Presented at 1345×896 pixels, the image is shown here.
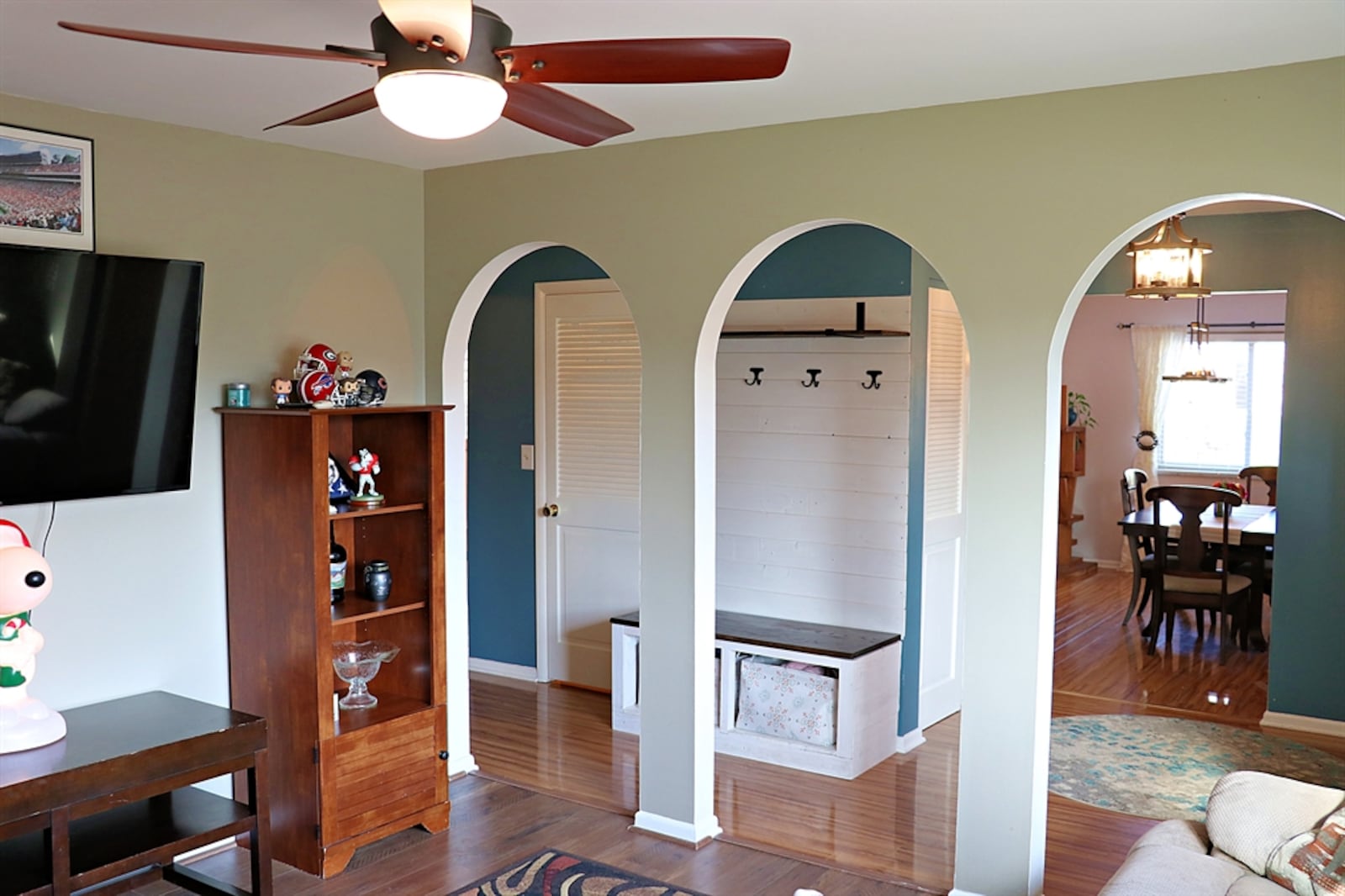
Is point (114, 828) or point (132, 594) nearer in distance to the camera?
point (114, 828)

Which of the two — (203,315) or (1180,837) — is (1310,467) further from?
(203,315)

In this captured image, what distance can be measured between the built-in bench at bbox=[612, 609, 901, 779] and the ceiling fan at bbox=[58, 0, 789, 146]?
298 centimetres

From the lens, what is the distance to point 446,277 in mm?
4492

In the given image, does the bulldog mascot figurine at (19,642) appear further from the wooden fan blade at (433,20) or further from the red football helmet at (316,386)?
the wooden fan blade at (433,20)

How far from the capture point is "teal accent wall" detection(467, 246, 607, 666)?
19.4 feet

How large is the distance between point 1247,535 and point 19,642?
20.0 feet

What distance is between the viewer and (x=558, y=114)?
7.53 feet

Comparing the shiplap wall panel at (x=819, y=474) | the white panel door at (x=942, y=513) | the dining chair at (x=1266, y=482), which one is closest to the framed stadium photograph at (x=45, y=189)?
the shiplap wall panel at (x=819, y=474)

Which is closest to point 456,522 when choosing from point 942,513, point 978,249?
point 942,513

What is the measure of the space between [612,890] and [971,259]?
2.20 meters

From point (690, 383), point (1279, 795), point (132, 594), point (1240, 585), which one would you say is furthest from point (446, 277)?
point (1240, 585)

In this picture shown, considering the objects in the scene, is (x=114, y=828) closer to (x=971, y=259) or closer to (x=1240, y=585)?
(x=971, y=259)

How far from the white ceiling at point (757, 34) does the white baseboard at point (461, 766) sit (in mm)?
2496

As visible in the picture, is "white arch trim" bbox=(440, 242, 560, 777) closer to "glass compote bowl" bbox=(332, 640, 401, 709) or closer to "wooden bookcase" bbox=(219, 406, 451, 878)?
"wooden bookcase" bbox=(219, 406, 451, 878)
